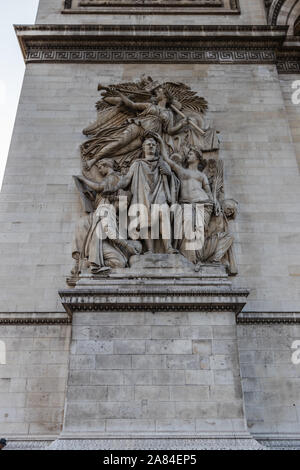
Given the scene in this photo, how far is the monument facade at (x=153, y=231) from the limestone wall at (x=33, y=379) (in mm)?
25

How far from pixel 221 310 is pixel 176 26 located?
865cm

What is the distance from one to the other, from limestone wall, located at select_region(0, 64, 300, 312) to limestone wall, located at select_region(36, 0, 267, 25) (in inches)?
69.7

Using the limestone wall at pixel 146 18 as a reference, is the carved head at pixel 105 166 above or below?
below

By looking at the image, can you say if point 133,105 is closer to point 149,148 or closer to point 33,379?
point 149,148

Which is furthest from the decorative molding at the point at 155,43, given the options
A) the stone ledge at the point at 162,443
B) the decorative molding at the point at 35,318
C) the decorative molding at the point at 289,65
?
the stone ledge at the point at 162,443

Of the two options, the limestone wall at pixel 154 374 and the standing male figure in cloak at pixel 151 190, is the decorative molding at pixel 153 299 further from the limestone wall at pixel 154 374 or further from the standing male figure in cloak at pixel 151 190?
the standing male figure in cloak at pixel 151 190

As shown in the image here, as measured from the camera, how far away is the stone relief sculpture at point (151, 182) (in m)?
10.6

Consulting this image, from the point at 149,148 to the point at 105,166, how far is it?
1080 millimetres

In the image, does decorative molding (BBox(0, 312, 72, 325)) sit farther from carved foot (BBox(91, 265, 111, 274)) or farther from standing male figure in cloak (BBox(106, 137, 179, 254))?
standing male figure in cloak (BBox(106, 137, 179, 254))

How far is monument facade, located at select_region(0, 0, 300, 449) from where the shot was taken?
29.4ft

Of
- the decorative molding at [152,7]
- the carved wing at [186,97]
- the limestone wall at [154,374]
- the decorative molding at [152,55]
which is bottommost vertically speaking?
the limestone wall at [154,374]

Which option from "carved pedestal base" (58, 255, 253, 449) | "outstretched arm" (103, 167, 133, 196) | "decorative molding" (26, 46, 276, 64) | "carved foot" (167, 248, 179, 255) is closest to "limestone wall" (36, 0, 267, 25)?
"decorative molding" (26, 46, 276, 64)

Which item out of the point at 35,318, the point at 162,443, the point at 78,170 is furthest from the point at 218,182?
the point at 162,443

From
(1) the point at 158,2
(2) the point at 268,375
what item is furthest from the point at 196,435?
(1) the point at 158,2
